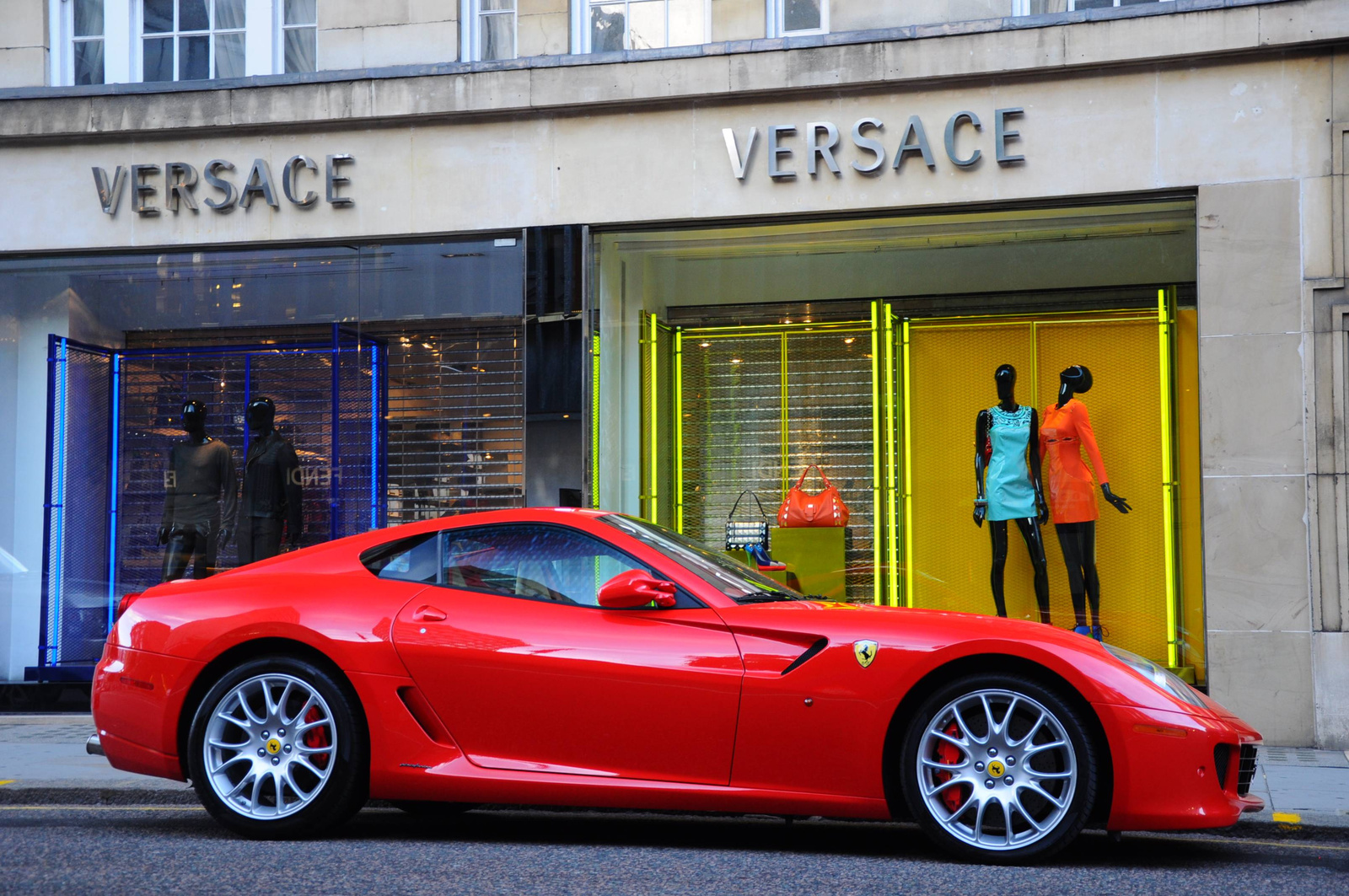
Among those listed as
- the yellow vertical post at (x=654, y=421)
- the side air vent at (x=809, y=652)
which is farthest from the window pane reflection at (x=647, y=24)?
the side air vent at (x=809, y=652)

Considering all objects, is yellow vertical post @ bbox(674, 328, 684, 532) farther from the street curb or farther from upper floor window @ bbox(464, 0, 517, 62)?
the street curb

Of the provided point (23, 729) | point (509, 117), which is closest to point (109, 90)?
point (509, 117)

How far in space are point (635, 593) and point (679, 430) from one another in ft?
18.6

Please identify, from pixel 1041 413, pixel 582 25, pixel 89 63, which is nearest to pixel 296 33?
pixel 89 63

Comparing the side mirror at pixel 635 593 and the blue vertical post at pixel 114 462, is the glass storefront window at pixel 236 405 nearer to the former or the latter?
the blue vertical post at pixel 114 462

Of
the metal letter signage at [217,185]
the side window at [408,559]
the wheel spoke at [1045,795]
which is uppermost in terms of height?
the metal letter signage at [217,185]

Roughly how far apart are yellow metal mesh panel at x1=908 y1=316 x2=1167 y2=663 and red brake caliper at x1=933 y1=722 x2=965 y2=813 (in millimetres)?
4907

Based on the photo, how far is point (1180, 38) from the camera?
895 centimetres

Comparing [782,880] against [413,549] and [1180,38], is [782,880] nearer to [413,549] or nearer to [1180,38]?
[413,549]

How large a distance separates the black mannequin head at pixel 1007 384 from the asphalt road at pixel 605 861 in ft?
16.2

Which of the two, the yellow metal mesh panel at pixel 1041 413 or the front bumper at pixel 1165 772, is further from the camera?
the yellow metal mesh panel at pixel 1041 413

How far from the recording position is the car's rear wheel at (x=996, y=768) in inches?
190

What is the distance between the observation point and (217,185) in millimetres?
10414

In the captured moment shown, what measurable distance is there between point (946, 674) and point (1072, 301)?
19.1 ft
